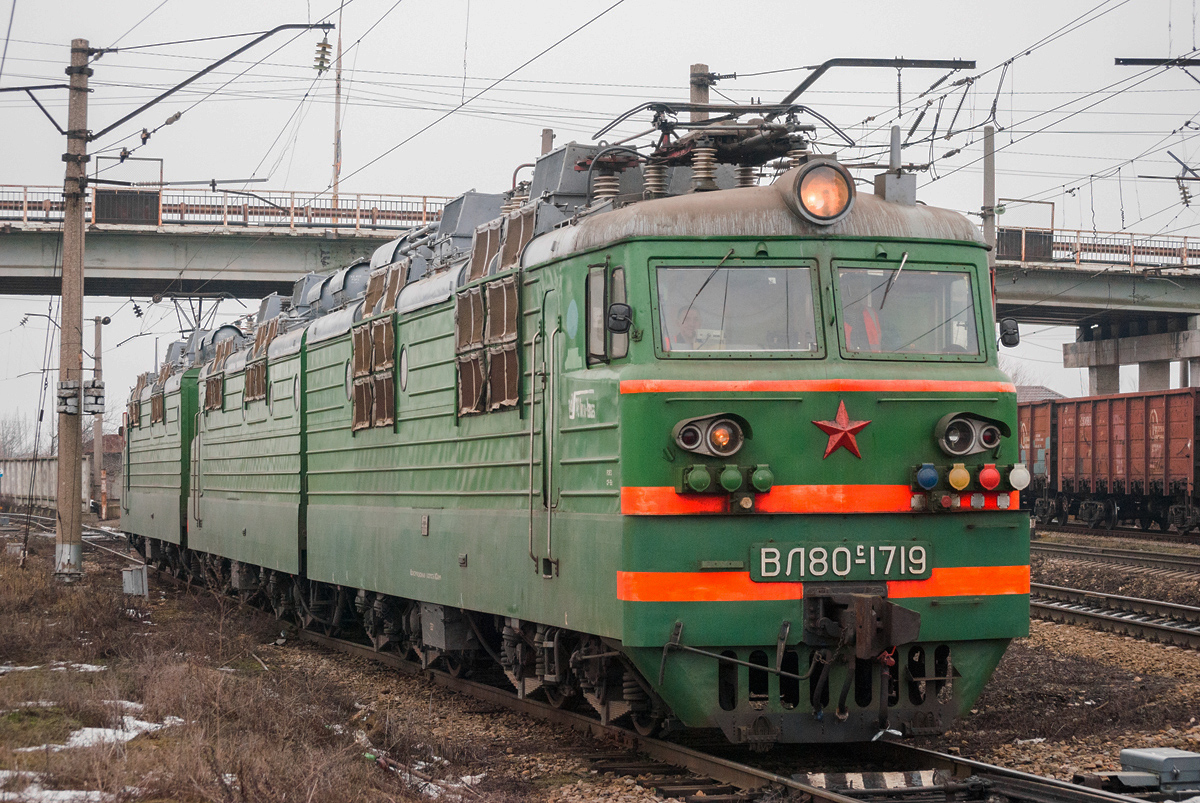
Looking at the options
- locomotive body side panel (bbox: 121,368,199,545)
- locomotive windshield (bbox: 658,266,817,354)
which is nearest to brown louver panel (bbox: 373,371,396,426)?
locomotive windshield (bbox: 658,266,817,354)

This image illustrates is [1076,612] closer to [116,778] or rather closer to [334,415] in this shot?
[334,415]

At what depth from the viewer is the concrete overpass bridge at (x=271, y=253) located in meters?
37.2

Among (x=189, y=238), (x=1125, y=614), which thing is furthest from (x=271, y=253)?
(x=1125, y=614)

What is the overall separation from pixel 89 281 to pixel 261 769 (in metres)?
35.6

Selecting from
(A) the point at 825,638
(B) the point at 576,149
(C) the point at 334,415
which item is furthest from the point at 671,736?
(C) the point at 334,415

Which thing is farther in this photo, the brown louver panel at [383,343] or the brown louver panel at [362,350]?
the brown louver panel at [362,350]

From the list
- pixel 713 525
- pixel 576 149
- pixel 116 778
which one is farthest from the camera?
pixel 576 149

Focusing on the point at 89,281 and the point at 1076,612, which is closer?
the point at 1076,612

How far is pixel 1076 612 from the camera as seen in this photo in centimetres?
1498

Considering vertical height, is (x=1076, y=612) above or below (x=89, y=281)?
below

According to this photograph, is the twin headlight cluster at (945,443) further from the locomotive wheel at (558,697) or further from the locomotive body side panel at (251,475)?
the locomotive body side panel at (251,475)

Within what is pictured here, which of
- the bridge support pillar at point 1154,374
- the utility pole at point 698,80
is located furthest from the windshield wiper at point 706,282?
the bridge support pillar at point 1154,374

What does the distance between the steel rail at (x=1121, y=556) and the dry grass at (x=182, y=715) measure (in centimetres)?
1310

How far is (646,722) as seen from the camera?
896 centimetres
